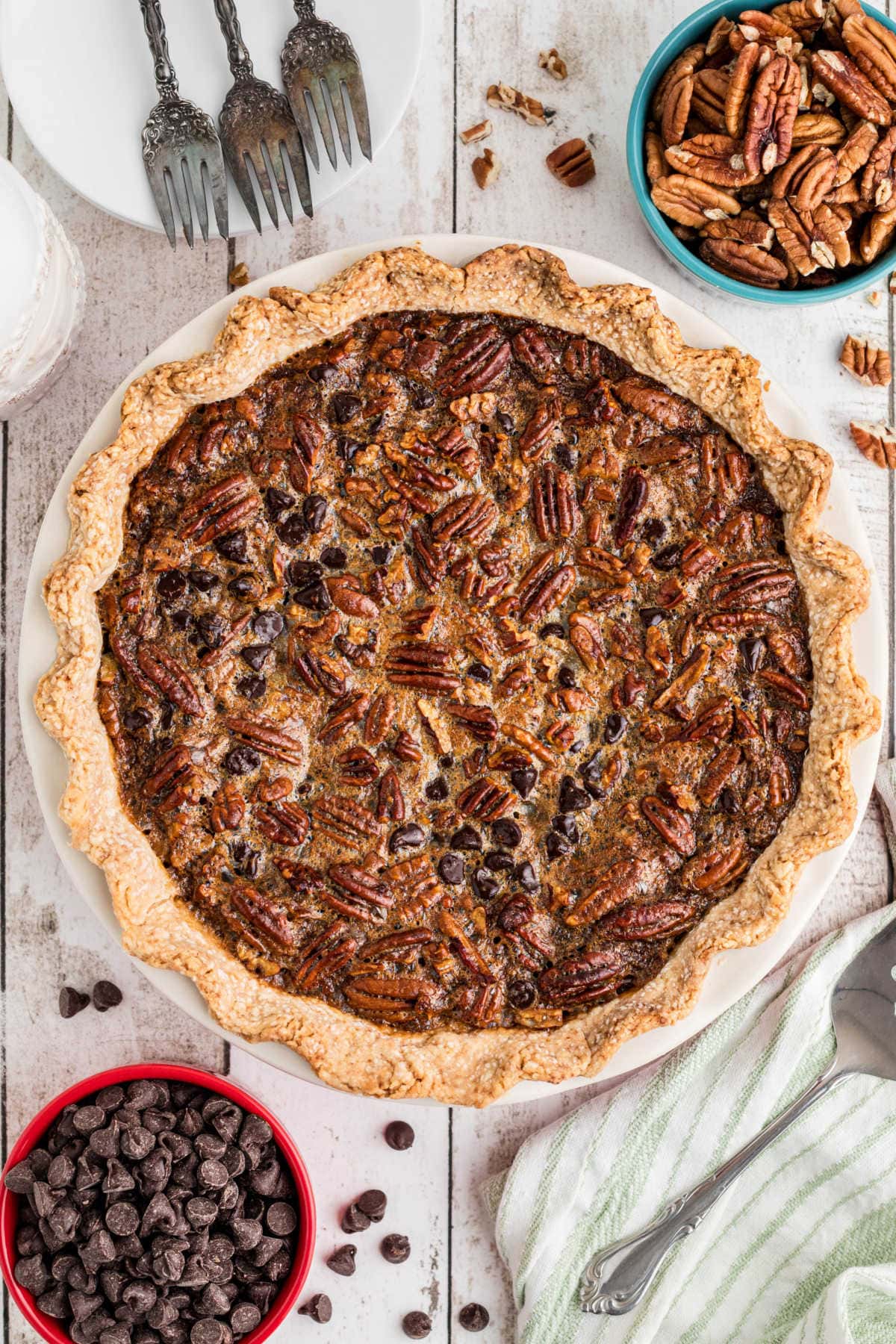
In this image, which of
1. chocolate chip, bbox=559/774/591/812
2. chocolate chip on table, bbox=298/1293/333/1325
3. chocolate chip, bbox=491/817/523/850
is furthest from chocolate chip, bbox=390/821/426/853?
chocolate chip on table, bbox=298/1293/333/1325

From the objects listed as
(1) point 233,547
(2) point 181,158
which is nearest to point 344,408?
(1) point 233,547

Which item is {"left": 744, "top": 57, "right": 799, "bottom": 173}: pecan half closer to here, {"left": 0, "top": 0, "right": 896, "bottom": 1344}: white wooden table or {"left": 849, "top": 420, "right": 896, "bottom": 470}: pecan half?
{"left": 0, "top": 0, "right": 896, "bottom": 1344}: white wooden table

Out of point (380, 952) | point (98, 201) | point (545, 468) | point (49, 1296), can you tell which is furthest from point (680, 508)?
point (49, 1296)

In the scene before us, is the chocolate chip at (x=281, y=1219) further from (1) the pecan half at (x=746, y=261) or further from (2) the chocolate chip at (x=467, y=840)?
(1) the pecan half at (x=746, y=261)

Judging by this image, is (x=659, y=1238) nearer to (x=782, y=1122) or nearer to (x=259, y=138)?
(x=782, y=1122)

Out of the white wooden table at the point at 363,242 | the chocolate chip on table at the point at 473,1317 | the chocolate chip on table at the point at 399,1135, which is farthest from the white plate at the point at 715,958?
the chocolate chip on table at the point at 473,1317

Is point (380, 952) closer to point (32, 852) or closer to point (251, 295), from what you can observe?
point (32, 852)
